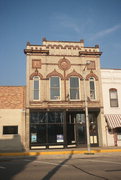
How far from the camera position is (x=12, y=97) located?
21.2 meters

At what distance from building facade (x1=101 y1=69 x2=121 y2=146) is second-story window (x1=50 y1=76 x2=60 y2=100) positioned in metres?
5.25

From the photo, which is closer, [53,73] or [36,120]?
[36,120]

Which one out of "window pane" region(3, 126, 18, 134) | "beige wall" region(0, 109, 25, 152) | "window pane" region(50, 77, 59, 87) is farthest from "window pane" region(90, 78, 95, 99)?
"window pane" region(3, 126, 18, 134)

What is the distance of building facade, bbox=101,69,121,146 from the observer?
70.0ft

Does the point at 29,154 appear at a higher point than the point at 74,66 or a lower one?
lower

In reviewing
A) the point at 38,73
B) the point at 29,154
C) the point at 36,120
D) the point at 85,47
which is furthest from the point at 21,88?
the point at 85,47

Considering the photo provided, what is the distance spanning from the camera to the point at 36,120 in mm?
20750

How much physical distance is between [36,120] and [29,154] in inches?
177

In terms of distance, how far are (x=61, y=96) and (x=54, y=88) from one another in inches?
47.7

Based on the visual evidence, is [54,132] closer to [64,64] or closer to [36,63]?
[64,64]

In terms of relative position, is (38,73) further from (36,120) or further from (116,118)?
(116,118)

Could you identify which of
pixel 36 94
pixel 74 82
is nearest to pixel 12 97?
pixel 36 94

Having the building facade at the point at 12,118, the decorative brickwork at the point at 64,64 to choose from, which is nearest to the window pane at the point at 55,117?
the building facade at the point at 12,118

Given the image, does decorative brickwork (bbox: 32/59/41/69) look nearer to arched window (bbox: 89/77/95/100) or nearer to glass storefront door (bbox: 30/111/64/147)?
glass storefront door (bbox: 30/111/64/147)
